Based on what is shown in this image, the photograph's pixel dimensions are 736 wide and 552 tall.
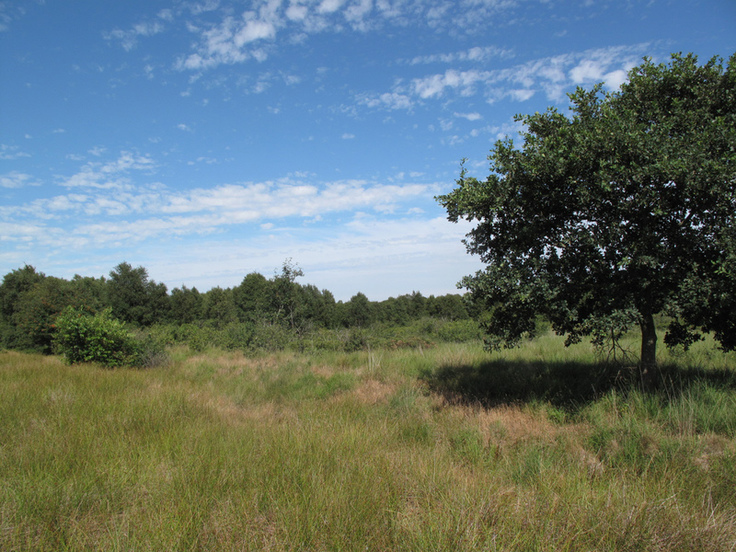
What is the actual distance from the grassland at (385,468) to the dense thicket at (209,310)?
294cm

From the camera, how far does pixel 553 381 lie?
839 centimetres

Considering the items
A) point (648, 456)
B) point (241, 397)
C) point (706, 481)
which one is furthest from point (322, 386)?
point (706, 481)

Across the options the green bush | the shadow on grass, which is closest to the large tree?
the shadow on grass

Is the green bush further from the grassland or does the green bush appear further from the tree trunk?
the tree trunk

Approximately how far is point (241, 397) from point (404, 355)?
6.85 metres

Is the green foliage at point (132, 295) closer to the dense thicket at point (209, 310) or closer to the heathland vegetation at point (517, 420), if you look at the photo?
the dense thicket at point (209, 310)

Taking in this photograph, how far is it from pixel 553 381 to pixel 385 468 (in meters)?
6.16

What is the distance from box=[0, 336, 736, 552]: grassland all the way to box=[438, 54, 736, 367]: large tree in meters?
1.64

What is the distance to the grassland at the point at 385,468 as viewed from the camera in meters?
2.74

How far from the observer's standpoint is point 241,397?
9.51 m

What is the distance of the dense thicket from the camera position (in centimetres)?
2169

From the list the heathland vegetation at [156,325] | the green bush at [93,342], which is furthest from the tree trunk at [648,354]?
the green bush at [93,342]

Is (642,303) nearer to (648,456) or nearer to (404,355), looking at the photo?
(648,456)

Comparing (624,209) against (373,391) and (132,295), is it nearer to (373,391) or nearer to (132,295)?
(373,391)
